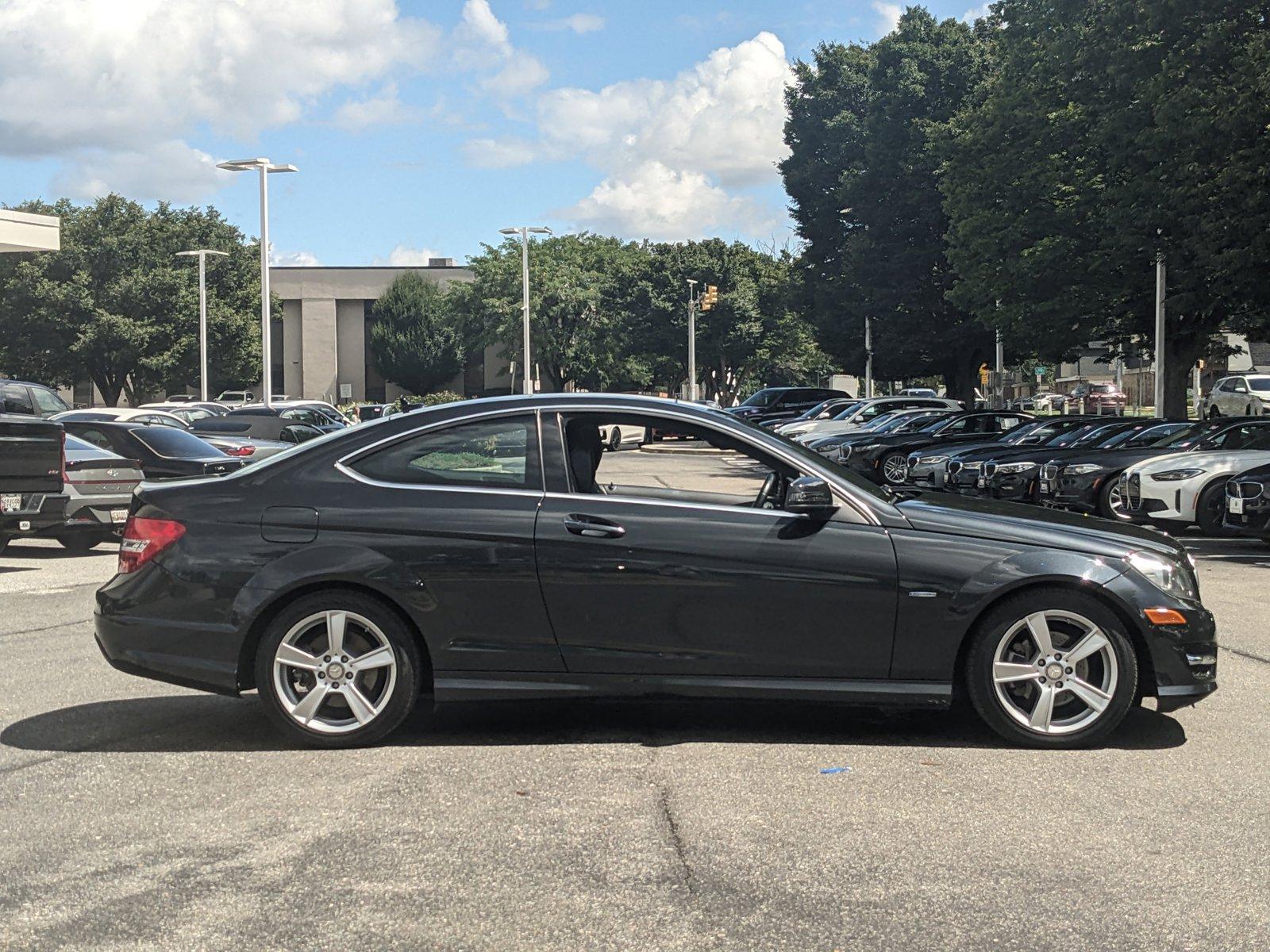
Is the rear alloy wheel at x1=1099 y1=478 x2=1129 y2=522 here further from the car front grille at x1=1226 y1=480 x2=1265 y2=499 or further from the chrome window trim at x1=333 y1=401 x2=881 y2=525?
the chrome window trim at x1=333 y1=401 x2=881 y2=525

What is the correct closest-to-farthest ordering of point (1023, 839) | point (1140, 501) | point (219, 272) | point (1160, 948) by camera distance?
point (1160, 948), point (1023, 839), point (1140, 501), point (219, 272)

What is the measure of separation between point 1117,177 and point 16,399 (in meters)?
24.3

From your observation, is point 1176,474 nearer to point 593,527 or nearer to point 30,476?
point 593,527

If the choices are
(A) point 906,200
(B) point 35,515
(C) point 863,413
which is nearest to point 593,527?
(B) point 35,515

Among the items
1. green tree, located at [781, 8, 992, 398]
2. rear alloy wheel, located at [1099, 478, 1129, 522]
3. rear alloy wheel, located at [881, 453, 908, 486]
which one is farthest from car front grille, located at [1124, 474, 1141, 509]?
green tree, located at [781, 8, 992, 398]

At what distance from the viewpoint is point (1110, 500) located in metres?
17.7

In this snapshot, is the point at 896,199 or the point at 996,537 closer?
the point at 996,537

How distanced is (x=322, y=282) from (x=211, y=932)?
93.8 metres

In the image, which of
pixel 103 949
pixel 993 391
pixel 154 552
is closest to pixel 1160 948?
pixel 103 949

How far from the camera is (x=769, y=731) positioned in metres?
6.51

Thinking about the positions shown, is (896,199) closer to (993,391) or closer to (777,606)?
(993,391)

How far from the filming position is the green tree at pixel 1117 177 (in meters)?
25.1

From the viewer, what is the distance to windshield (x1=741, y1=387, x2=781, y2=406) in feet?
169

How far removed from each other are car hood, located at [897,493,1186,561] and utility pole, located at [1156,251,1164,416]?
25.6 metres
